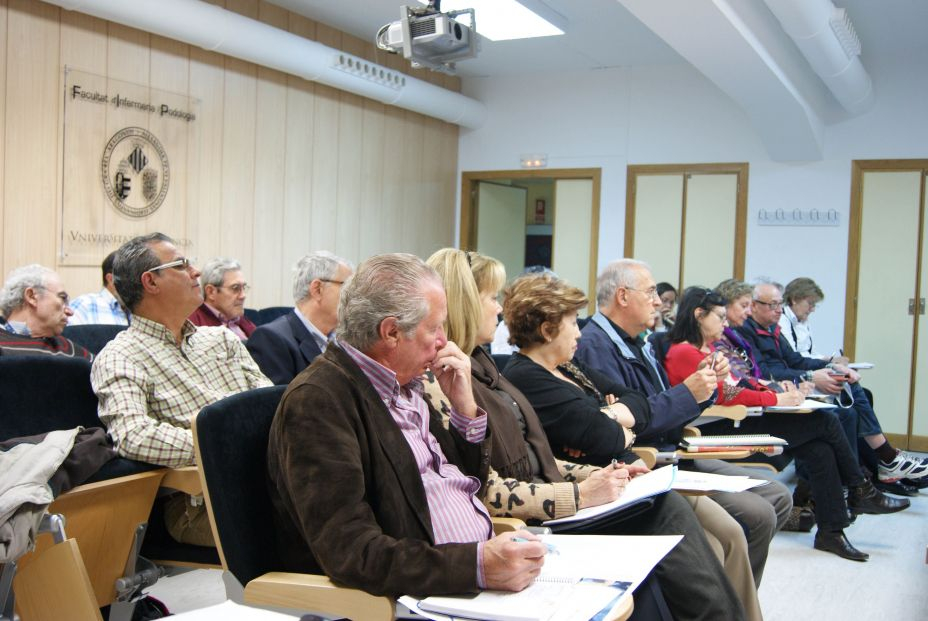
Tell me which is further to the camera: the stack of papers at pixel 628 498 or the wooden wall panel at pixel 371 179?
the wooden wall panel at pixel 371 179

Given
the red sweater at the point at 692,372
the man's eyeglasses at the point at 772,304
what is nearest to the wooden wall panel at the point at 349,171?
the man's eyeglasses at the point at 772,304

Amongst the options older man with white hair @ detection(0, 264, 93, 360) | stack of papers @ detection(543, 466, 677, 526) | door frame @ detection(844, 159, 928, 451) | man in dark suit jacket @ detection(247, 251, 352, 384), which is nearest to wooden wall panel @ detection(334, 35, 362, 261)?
older man with white hair @ detection(0, 264, 93, 360)

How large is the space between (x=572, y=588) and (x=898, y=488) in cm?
430

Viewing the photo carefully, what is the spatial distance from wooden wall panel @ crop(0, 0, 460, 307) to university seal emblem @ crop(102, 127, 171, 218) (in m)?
0.08

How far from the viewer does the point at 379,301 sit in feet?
5.60

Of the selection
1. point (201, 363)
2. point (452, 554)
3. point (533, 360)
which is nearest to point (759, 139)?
point (533, 360)

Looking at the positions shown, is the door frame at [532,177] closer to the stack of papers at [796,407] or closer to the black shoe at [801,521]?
the black shoe at [801,521]

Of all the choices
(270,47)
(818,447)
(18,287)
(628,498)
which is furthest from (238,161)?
(628,498)

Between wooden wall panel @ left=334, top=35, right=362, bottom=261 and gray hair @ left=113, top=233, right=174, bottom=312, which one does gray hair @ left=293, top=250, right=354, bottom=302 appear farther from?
wooden wall panel @ left=334, top=35, right=362, bottom=261

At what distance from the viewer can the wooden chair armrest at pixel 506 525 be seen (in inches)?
75.4

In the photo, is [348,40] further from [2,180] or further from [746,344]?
[746,344]

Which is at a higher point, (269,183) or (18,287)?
(269,183)

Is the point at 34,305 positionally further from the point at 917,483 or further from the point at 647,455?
the point at 917,483

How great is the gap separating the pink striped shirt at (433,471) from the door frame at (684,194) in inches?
251
